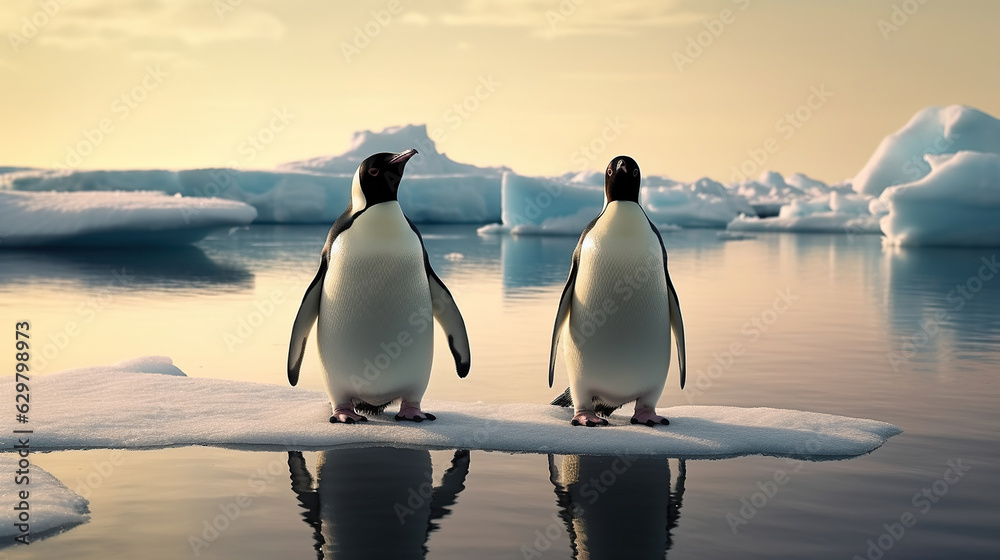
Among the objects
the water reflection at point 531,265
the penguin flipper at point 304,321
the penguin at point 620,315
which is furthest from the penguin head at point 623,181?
the water reflection at point 531,265

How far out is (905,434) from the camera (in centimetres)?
478

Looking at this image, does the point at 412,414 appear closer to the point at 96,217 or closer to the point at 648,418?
the point at 648,418

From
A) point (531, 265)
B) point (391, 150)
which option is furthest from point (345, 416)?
point (391, 150)

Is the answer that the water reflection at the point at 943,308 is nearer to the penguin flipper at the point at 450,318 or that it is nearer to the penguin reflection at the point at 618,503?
the penguin flipper at the point at 450,318

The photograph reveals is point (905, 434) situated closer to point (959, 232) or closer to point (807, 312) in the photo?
point (807, 312)

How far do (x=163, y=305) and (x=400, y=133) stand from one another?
4459cm

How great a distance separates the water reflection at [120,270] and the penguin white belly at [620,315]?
9.92 m

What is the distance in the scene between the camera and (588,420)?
480 cm

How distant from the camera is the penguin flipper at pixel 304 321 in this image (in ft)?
16.5

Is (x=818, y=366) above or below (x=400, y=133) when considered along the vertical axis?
below

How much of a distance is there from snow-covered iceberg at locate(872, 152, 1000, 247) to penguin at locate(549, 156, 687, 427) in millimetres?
22712

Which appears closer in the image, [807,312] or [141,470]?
[141,470]

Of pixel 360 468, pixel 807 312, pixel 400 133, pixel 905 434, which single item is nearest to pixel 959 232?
pixel 807 312

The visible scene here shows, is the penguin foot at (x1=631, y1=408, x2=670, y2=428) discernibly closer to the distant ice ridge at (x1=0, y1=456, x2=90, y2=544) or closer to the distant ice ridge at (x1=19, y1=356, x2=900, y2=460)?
the distant ice ridge at (x1=19, y1=356, x2=900, y2=460)
